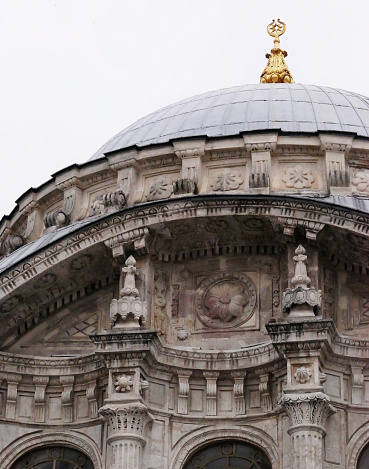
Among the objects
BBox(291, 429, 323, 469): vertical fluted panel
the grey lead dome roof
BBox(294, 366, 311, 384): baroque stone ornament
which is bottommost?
BBox(291, 429, 323, 469): vertical fluted panel

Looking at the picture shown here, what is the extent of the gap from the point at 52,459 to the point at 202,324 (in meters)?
3.82

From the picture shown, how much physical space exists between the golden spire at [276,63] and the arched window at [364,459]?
14.1m

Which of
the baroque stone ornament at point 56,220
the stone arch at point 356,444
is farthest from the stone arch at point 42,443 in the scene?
the baroque stone ornament at point 56,220

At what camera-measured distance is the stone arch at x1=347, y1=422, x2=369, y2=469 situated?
2552 centimetres

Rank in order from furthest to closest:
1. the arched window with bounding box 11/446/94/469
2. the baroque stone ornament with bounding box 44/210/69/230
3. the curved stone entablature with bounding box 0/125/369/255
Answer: the baroque stone ornament with bounding box 44/210/69/230
the curved stone entablature with bounding box 0/125/369/255
the arched window with bounding box 11/446/94/469

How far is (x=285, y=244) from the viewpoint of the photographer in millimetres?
27266

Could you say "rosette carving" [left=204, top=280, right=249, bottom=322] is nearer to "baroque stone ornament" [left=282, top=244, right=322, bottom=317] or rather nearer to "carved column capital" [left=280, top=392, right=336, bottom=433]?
"baroque stone ornament" [left=282, top=244, right=322, bottom=317]

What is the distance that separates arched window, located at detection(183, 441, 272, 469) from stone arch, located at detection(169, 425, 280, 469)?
0.50 ft

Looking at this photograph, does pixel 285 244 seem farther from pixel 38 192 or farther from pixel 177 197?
pixel 38 192

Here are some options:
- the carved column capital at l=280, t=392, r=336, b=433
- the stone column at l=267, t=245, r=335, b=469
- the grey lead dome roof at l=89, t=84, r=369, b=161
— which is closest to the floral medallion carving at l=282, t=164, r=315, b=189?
the grey lead dome roof at l=89, t=84, r=369, b=161

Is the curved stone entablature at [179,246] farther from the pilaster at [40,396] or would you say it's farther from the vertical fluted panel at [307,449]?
the vertical fluted panel at [307,449]

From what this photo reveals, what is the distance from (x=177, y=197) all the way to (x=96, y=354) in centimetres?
353

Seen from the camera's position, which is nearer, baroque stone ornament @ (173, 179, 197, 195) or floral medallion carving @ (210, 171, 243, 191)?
baroque stone ornament @ (173, 179, 197, 195)

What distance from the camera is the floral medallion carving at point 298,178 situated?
2956cm
